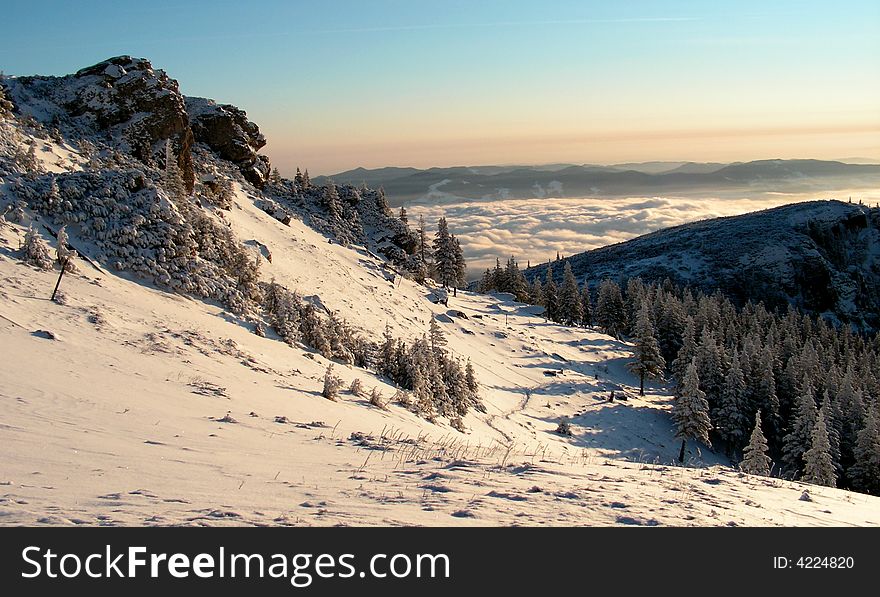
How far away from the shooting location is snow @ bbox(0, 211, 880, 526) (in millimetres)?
7777

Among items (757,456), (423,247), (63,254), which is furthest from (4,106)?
(757,456)

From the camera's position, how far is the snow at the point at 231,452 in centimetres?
778

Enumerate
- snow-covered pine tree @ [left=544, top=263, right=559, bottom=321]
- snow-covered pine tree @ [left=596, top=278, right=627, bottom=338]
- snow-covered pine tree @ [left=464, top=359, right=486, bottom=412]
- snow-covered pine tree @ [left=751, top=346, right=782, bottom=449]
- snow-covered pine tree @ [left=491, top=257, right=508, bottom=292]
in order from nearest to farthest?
snow-covered pine tree @ [left=464, top=359, right=486, bottom=412] < snow-covered pine tree @ [left=751, top=346, right=782, bottom=449] < snow-covered pine tree @ [left=596, top=278, right=627, bottom=338] < snow-covered pine tree @ [left=544, top=263, right=559, bottom=321] < snow-covered pine tree @ [left=491, top=257, right=508, bottom=292]

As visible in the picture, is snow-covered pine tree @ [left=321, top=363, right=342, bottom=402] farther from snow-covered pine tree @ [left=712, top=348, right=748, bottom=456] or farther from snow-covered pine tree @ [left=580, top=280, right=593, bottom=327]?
snow-covered pine tree @ [left=580, top=280, right=593, bottom=327]

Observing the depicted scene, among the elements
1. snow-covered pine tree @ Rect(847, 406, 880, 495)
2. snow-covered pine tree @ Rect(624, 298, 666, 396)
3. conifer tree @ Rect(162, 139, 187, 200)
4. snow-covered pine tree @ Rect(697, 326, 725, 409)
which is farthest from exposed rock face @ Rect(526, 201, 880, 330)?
conifer tree @ Rect(162, 139, 187, 200)

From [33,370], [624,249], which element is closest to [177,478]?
[33,370]

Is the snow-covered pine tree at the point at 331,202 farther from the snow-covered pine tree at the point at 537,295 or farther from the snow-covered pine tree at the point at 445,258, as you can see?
the snow-covered pine tree at the point at 537,295

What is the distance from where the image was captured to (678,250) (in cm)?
16488

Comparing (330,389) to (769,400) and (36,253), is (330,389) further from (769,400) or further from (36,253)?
(769,400)

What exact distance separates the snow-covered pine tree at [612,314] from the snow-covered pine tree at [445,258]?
22279mm

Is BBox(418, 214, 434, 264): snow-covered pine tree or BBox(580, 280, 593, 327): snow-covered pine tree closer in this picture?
BBox(418, 214, 434, 264): snow-covered pine tree

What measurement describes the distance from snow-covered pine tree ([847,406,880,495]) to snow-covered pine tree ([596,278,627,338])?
1623 inches

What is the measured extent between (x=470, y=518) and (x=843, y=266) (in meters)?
187
